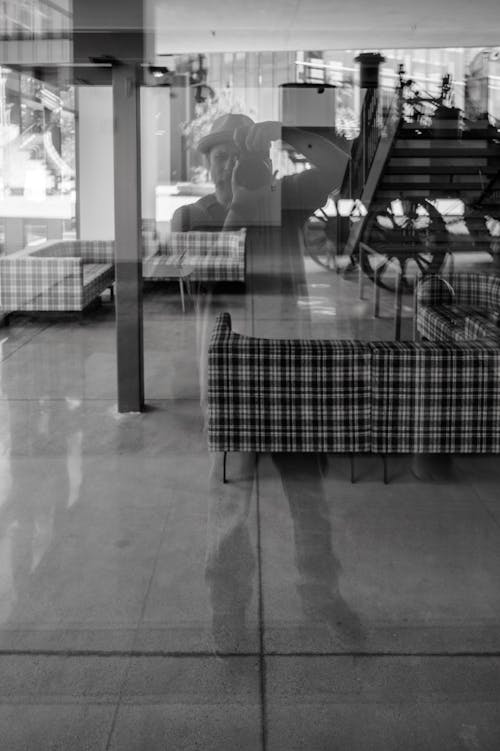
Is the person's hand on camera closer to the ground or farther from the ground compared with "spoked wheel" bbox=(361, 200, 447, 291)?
farther from the ground

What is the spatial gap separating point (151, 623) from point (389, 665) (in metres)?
0.47

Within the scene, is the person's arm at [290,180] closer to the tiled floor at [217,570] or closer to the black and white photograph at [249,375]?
the black and white photograph at [249,375]

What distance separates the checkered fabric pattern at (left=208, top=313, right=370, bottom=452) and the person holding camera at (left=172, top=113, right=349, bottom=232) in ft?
1.50

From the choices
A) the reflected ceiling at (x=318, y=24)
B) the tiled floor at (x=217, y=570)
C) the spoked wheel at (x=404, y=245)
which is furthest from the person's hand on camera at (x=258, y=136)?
the tiled floor at (x=217, y=570)

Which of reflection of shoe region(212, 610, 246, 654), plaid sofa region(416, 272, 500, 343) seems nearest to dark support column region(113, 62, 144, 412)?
plaid sofa region(416, 272, 500, 343)

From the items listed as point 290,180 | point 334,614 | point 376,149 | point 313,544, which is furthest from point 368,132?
point 334,614

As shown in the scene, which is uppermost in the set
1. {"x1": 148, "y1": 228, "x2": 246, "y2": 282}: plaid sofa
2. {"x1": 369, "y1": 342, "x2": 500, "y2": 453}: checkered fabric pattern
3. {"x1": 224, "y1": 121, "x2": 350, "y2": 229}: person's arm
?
{"x1": 224, "y1": 121, "x2": 350, "y2": 229}: person's arm

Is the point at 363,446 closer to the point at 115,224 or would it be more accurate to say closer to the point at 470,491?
the point at 470,491

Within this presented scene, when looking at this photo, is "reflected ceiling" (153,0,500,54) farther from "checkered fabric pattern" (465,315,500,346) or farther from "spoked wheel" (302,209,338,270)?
"checkered fabric pattern" (465,315,500,346)

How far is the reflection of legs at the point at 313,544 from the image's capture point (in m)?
1.81

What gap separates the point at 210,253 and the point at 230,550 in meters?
0.86

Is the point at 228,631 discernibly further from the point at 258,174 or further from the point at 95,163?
the point at 95,163

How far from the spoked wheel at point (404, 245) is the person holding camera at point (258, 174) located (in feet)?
0.85

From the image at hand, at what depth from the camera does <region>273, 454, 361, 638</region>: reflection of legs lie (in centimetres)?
181
